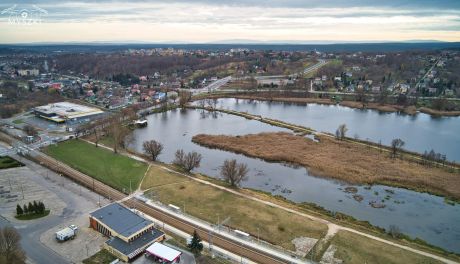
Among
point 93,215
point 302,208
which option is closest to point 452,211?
point 302,208

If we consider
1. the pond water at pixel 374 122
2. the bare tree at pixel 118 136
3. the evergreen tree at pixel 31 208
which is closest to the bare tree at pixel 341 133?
the pond water at pixel 374 122

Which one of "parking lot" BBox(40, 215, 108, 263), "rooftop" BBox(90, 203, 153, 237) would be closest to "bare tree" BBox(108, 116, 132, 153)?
"rooftop" BBox(90, 203, 153, 237)

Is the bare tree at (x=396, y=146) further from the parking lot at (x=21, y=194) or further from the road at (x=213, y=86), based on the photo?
the road at (x=213, y=86)

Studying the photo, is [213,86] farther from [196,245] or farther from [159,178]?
[196,245]

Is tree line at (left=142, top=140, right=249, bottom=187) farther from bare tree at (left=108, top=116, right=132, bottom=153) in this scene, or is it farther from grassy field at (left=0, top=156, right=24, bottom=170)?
grassy field at (left=0, top=156, right=24, bottom=170)

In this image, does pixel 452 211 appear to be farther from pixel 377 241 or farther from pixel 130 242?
pixel 130 242

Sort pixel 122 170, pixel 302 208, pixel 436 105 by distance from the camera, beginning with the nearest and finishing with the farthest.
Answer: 1. pixel 302 208
2. pixel 122 170
3. pixel 436 105
